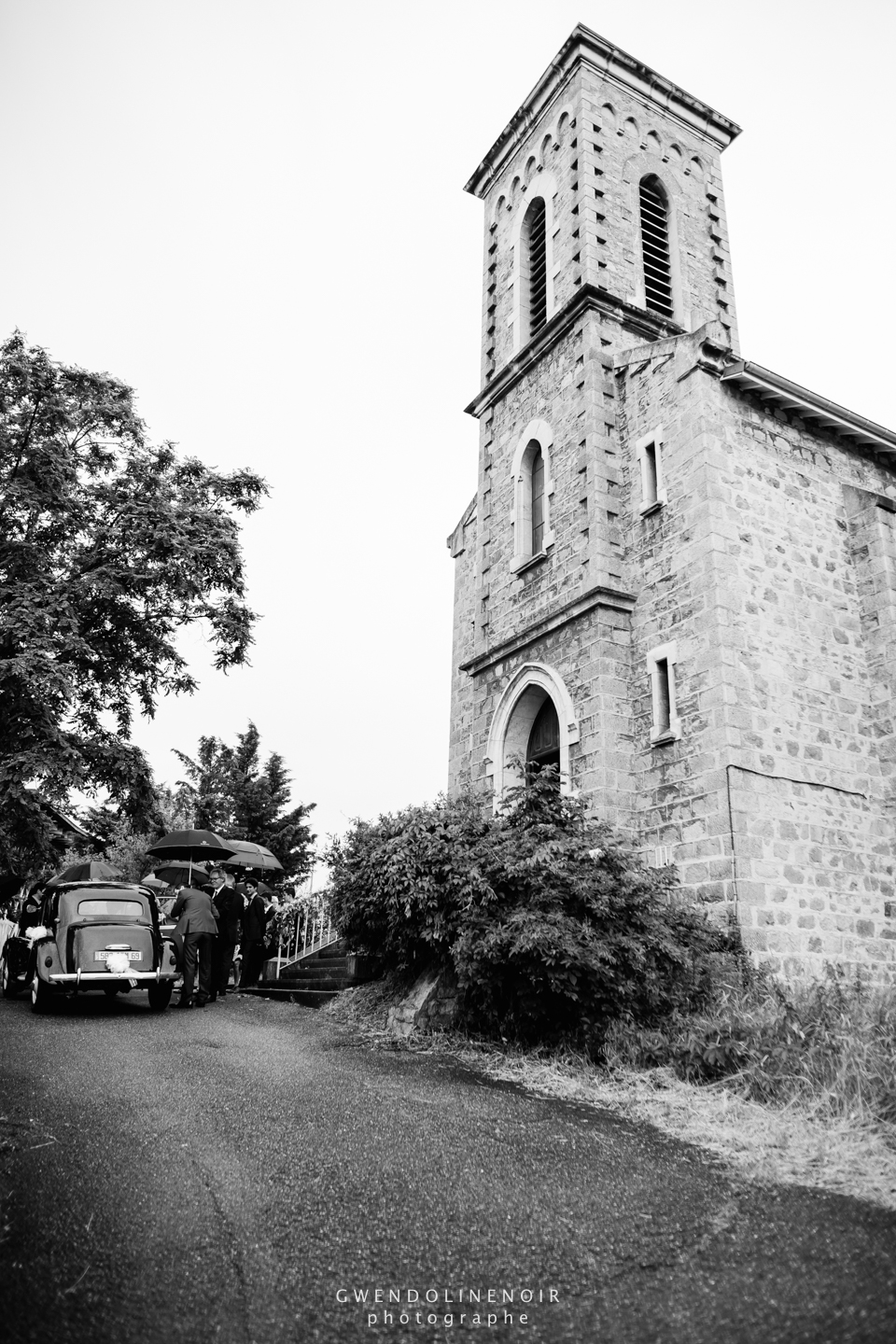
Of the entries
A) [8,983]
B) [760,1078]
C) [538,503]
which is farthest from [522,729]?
[8,983]

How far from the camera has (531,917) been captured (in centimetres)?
752

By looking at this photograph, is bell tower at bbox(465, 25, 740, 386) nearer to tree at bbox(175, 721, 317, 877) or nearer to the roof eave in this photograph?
the roof eave

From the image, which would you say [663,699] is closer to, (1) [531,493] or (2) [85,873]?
(1) [531,493]

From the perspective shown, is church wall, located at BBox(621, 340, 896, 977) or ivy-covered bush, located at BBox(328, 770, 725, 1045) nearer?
ivy-covered bush, located at BBox(328, 770, 725, 1045)

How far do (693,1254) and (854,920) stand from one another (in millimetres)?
8166

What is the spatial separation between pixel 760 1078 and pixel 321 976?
8177 millimetres

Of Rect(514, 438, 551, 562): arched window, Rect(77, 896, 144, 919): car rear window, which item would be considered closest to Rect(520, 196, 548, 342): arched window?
Rect(514, 438, 551, 562): arched window

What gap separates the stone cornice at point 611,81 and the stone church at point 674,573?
0.25ft

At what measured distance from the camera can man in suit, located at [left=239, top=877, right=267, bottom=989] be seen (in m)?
14.2

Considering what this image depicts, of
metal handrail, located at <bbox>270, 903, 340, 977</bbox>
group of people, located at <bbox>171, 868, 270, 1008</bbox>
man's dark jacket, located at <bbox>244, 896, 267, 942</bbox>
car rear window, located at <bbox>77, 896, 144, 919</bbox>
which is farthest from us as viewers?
metal handrail, located at <bbox>270, 903, 340, 977</bbox>

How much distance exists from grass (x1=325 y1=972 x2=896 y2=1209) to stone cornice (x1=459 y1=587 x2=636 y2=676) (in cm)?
545

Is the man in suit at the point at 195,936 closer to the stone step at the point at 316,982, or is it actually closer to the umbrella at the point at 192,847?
the stone step at the point at 316,982

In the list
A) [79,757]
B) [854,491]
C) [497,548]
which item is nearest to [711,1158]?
[854,491]

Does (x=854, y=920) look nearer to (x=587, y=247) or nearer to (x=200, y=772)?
(x=587, y=247)
